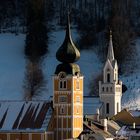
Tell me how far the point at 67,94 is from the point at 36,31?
1324 inches

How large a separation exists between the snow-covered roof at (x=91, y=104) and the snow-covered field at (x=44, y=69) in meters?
2.54

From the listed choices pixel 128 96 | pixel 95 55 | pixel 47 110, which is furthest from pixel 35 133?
pixel 95 55

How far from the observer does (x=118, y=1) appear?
142m

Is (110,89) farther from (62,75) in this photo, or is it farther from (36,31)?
(62,75)

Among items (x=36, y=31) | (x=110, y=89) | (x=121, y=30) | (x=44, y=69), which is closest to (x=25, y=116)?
(x=110, y=89)

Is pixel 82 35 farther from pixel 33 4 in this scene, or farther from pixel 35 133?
pixel 35 133

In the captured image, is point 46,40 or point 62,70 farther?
point 46,40

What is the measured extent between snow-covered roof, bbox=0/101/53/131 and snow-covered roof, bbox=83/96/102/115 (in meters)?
14.4

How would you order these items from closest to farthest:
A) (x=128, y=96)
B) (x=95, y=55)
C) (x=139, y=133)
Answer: (x=139, y=133) → (x=128, y=96) → (x=95, y=55)

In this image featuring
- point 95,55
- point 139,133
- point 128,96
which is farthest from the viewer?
point 95,55

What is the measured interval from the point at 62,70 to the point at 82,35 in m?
34.0

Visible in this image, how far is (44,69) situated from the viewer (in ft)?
432

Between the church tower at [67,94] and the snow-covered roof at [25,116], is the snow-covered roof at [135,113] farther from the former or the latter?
the snow-covered roof at [25,116]

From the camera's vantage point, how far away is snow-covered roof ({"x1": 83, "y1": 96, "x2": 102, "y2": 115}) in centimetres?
12138
